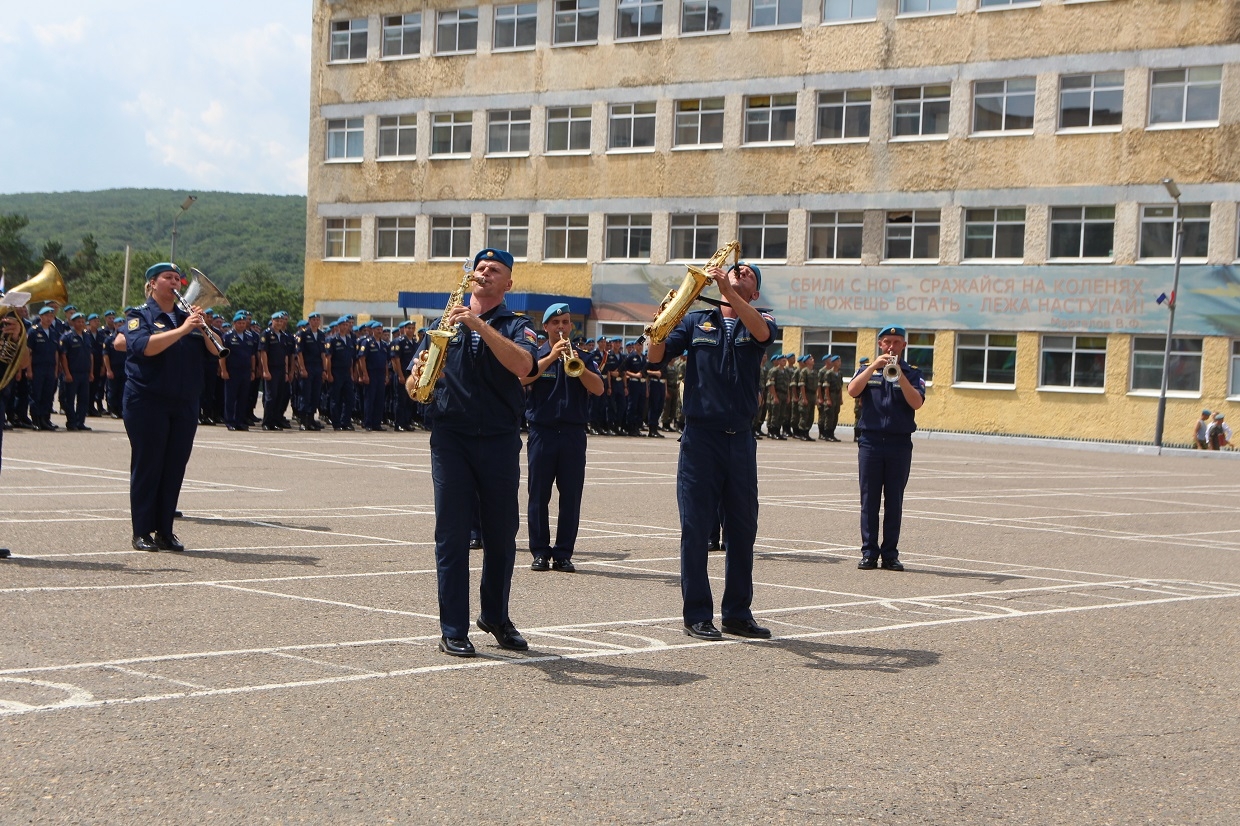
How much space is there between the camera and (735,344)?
946 cm

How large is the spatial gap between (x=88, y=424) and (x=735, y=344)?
2340 centimetres

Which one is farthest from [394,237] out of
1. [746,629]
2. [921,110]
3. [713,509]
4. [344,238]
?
[746,629]

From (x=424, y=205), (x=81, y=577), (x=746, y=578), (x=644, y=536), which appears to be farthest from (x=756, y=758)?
(x=424, y=205)

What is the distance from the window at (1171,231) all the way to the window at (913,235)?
6.10m

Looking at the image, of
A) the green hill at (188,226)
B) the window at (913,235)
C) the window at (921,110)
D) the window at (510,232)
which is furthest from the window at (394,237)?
the green hill at (188,226)

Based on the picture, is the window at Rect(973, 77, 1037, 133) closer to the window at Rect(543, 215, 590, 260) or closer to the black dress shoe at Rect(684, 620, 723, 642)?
the window at Rect(543, 215, 590, 260)

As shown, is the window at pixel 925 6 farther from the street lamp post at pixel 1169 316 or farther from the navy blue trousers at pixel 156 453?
the navy blue trousers at pixel 156 453

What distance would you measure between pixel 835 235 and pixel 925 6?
23.5ft

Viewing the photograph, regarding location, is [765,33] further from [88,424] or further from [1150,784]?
[1150,784]

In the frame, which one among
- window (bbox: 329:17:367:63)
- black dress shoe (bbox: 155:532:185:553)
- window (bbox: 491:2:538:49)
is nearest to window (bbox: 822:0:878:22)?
window (bbox: 491:2:538:49)

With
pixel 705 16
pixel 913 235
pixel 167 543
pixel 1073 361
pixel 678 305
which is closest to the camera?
pixel 678 305

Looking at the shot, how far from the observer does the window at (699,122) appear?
51625 mm

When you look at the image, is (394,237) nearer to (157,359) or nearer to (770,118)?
(770,118)

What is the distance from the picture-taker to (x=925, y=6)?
156ft
